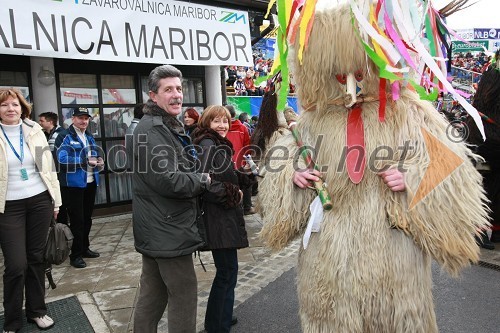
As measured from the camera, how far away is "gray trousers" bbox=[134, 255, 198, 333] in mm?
2352

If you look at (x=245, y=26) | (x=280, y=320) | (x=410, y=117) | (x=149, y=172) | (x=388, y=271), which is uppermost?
(x=245, y=26)

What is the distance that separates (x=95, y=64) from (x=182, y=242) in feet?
17.2

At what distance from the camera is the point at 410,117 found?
6.52ft

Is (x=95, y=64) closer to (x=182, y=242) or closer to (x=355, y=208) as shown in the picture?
(x=182, y=242)

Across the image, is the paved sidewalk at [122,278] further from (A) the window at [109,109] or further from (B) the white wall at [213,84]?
(B) the white wall at [213,84]

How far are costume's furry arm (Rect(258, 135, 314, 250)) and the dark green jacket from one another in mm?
422

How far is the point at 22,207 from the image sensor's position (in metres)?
3.02

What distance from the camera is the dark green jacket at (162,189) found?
7.43 ft

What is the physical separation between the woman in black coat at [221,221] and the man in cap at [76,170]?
2.28 meters

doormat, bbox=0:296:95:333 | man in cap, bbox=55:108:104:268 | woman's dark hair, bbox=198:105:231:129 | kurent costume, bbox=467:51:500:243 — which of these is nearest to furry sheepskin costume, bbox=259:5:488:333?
woman's dark hair, bbox=198:105:231:129

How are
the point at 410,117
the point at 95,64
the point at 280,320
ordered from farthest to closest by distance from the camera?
the point at 95,64, the point at 280,320, the point at 410,117

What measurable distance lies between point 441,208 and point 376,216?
30 cm

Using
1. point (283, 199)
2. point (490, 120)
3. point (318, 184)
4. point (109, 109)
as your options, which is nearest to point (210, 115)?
point (283, 199)

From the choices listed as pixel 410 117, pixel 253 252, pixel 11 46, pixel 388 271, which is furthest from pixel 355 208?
pixel 11 46
